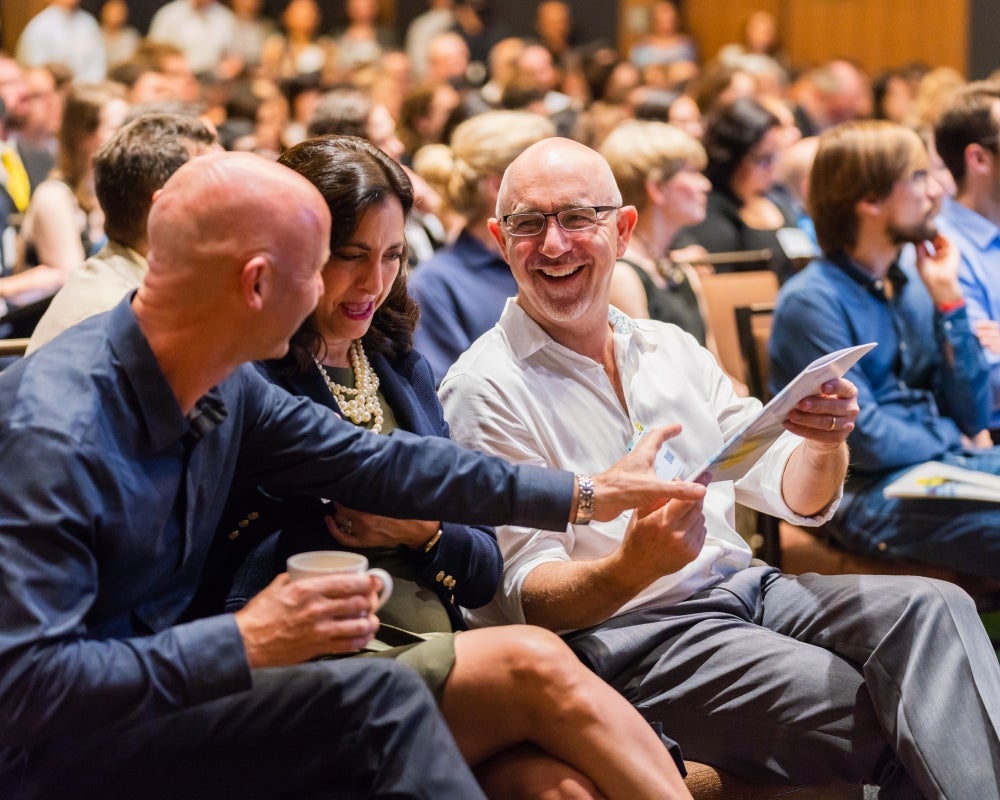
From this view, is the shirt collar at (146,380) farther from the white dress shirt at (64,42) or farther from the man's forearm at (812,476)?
the white dress shirt at (64,42)

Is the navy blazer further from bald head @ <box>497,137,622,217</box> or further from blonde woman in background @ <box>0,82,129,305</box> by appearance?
blonde woman in background @ <box>0,82,129,305</box>

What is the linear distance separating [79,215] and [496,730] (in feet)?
9.85

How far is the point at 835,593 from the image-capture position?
2.29 metres

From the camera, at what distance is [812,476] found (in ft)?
7.63

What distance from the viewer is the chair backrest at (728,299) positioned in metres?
4.03

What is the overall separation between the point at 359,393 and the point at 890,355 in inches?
62.3

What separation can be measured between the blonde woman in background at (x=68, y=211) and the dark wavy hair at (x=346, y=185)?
77.3 inches

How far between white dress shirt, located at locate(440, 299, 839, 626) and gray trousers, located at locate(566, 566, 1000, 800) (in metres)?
0.12

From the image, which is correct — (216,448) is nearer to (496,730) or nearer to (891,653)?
(496,730)

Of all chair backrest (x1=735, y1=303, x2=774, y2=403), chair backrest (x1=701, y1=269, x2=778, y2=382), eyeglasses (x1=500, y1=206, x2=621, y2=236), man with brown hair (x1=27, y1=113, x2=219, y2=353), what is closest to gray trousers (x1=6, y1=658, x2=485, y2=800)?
eyeglasses (x1=500, y1=206, x2=621, y2=236)

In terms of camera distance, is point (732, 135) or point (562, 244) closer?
point (562, 244)

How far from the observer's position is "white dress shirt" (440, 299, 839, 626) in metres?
2.27

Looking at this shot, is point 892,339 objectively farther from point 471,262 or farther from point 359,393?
point 359,393

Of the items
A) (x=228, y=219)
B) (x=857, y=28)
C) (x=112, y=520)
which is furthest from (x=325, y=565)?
(x=857, y=28)
